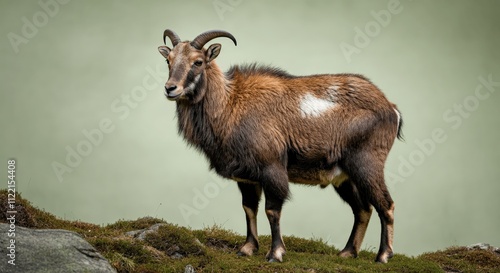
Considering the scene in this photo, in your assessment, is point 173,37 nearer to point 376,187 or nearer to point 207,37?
point 207,37

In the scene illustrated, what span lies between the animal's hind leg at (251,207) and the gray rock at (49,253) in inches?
143

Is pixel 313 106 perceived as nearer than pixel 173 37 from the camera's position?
No

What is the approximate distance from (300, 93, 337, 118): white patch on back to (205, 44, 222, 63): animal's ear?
6.62 feet

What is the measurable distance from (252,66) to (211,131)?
6.44 ft

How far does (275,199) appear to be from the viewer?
13.6 meters

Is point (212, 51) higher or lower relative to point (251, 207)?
higher

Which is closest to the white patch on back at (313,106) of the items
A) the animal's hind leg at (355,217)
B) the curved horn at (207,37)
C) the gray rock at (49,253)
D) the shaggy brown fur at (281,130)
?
the shaggy brown fur at (281,130)

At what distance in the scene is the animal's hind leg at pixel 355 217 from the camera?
14.9 metres

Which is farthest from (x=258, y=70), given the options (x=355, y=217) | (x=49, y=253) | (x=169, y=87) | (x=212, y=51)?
(x=49, y=253)

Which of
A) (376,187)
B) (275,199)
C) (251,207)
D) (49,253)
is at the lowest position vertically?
(49,253)

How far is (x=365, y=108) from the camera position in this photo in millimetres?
14664

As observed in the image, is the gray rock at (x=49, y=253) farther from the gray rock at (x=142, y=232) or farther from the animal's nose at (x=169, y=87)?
the animal's nose at (x=169, y=87)

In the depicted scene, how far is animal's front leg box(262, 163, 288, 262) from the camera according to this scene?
1349 centimetres

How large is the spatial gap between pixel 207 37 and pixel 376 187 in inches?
179
